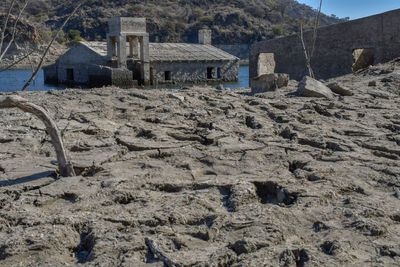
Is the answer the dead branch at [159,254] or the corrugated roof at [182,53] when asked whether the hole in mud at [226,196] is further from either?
the corrugated roof at [182,53]

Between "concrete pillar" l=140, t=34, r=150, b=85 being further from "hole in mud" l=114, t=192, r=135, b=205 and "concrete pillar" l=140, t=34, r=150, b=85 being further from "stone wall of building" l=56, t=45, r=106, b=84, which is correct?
"hole in mud" l=114, t=192, r=135, b=205

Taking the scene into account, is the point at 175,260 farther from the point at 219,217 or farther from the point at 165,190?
the point at 165,190

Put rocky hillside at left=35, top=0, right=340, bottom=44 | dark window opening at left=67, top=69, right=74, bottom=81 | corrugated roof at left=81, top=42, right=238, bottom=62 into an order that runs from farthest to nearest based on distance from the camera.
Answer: rocky hillside at left=35, top=0, right=340, bottom=44 < dark window opening at left=67, top=69, right=74, bottom=81 < corrugated roof at left=81, top=42, right=238, bottom=62

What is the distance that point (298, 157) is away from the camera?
4.12 metres

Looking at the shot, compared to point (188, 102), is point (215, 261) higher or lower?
lower

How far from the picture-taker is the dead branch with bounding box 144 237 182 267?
7.84 feet

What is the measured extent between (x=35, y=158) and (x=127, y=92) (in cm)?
256

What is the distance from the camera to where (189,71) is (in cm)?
2692

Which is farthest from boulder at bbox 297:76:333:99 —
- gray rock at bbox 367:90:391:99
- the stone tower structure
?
the stone tower structure

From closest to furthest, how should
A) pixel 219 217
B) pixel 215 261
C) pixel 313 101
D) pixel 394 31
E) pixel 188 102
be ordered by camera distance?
pixel 215 261 < pixel 219 217 < pixel 188 102 < pixel 313 101 < pixel 394 31

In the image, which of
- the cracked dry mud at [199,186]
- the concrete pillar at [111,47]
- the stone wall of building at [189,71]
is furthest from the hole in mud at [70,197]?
the concrete pillar at [111,47]

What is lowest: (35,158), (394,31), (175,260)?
(175,260)

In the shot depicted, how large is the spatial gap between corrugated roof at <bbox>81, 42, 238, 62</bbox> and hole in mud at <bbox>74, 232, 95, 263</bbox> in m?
23.2

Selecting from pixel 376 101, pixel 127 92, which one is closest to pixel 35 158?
pixel 127 92
